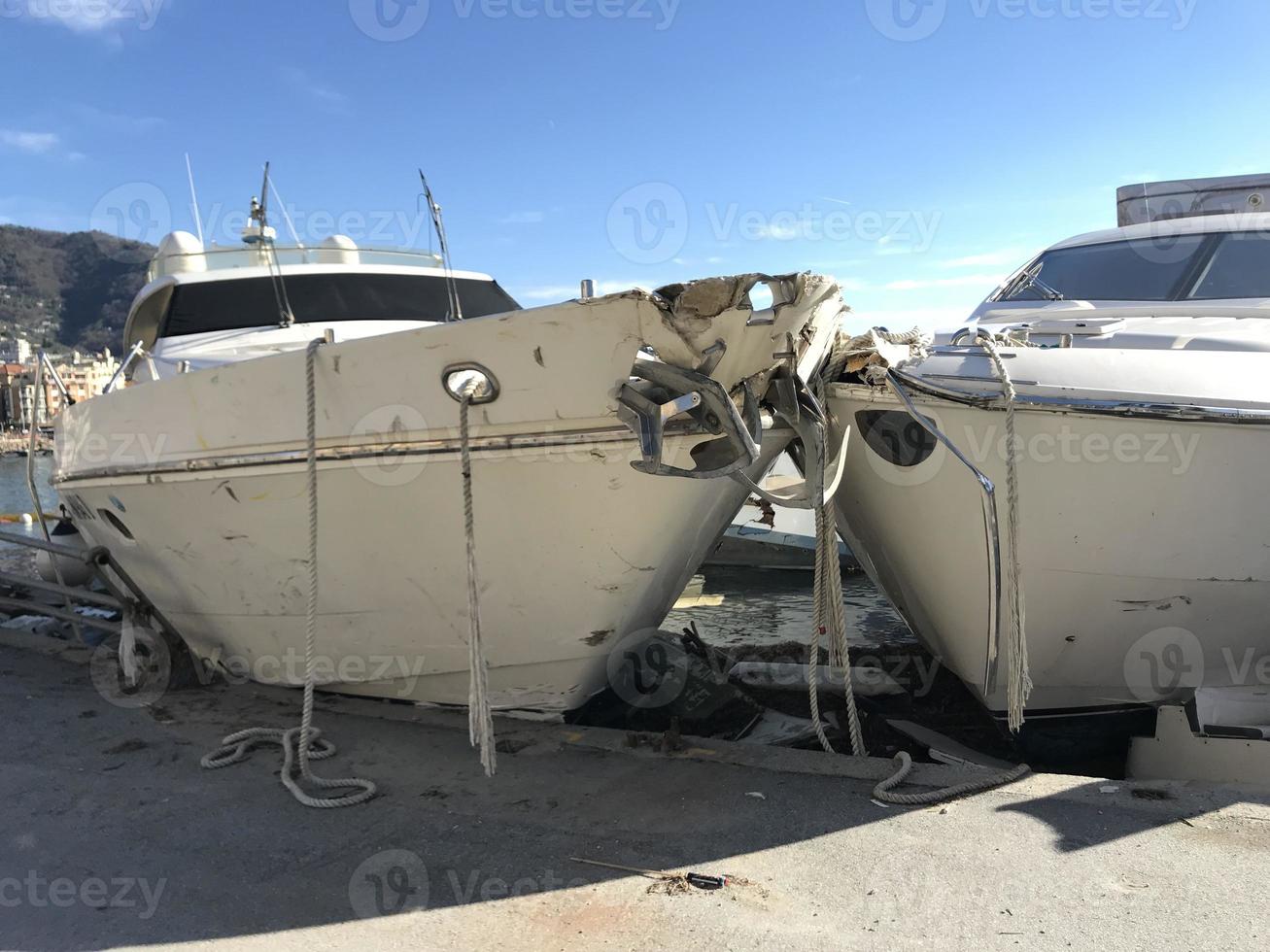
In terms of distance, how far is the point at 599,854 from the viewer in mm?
2930

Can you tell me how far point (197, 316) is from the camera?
5.59 meters

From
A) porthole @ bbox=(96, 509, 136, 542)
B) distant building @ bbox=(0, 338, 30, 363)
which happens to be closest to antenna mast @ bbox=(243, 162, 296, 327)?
porthole @ bbox=(96, 509, 136, 542)

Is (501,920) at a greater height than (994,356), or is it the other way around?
(994,356)

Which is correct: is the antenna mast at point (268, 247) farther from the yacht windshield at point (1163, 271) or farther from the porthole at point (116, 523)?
the yacht windshield at point (1163, 271)

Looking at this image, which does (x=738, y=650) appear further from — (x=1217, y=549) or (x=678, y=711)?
(x=1217, y=549)

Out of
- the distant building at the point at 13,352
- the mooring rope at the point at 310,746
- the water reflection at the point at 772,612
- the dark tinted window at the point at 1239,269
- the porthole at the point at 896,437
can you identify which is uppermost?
the distant building at the point at 13,352

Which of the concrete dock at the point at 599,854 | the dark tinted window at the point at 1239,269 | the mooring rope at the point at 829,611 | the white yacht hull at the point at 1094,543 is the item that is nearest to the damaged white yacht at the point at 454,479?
the mooring rope at the point at 829,611

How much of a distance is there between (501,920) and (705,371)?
1843mm

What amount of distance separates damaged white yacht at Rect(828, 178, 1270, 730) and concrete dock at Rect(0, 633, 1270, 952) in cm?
81

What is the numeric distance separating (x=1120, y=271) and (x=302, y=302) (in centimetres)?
510

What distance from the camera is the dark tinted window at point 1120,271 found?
5.07 m

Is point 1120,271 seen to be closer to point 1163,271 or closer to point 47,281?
point 1163,271

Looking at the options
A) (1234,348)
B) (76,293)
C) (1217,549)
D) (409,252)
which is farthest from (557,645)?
(76,293)

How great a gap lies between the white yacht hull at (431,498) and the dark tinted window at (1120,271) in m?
2.62
